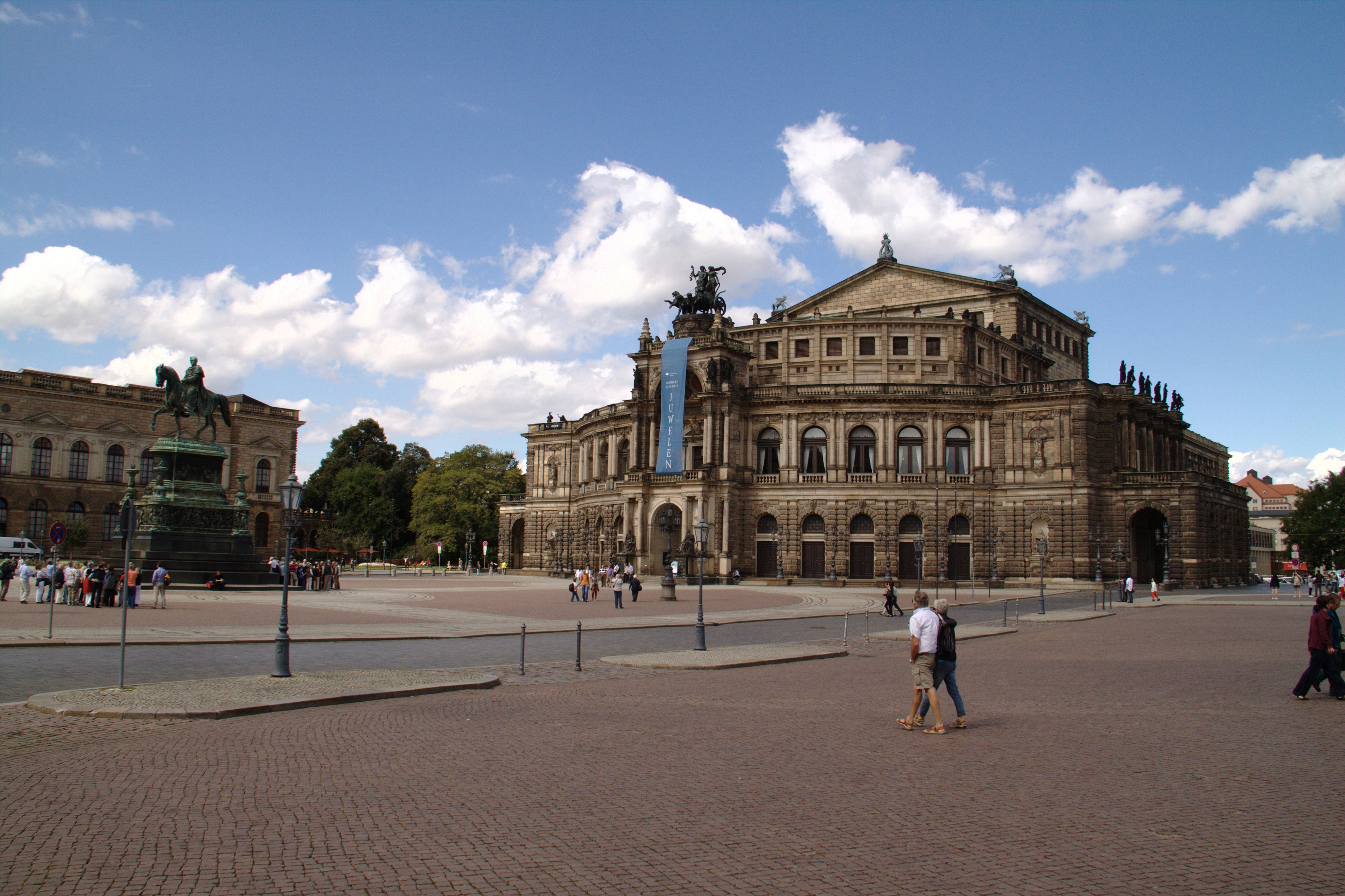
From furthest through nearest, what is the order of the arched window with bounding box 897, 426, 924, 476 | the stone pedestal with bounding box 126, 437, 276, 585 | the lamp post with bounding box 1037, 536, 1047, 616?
1. the arched window with bounding box 897, 426, 924, 476
2. the stone pedestal with bounding box 126, 437, 276, 585
3. the lamp post with bounding box 1037, 536, 1047, 616

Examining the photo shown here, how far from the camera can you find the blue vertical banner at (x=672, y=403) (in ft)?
235

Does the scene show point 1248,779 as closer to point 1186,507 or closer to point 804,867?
point 804,867

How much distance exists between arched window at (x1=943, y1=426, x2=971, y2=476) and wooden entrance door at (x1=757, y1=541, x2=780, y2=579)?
1402cm

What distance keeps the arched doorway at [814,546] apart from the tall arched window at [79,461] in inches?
2509

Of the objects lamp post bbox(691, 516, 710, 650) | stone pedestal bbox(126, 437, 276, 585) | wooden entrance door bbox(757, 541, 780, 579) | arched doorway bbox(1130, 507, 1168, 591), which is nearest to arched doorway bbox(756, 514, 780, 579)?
wooden entrance door bbox(757, 541, 780, 579)

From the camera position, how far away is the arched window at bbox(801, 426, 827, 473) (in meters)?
71.5

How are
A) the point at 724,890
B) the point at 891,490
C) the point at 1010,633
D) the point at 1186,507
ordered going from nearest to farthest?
1. the point at 724,890
2. the point at 1010,633
3. the point at 1186,507
4. the point at 891,490

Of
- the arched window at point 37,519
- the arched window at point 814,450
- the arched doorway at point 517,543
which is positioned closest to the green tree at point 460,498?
the arched doorway at point 517,543

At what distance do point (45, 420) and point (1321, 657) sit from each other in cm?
9462

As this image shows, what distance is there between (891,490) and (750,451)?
35.9ft

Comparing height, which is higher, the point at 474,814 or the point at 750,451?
the point at 750,451

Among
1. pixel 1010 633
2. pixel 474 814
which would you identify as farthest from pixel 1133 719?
pixel 1010 633

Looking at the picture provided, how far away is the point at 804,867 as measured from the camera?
7078 mm

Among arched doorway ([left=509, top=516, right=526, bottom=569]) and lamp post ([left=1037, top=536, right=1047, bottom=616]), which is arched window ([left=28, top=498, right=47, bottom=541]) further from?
lamp post ([left=1037, top=536, right=1047, bottom=616])
